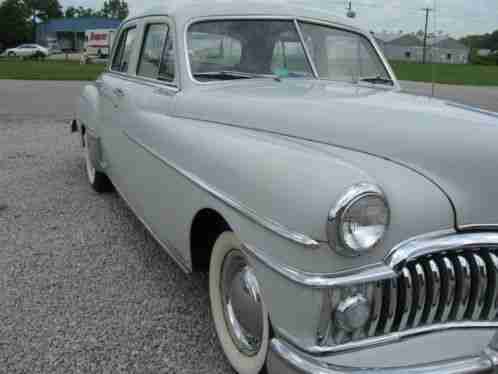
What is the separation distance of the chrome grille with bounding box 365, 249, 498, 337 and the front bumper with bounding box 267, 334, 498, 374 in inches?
5.5

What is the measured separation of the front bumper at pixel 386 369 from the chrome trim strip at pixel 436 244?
1.03ft

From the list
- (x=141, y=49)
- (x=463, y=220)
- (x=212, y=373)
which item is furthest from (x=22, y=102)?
(x=463, y=220)

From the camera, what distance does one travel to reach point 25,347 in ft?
8.43

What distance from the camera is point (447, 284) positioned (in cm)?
179

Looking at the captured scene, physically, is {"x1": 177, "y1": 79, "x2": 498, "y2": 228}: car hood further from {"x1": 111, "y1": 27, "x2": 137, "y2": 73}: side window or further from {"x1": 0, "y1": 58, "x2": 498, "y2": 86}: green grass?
{"x1": 0, "y1": 58, "x2": 498, "y2": 86}: green grass

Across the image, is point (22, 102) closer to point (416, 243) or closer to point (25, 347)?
point (25, 347)

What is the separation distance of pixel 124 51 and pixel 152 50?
100 cm

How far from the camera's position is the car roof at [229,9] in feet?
11.0

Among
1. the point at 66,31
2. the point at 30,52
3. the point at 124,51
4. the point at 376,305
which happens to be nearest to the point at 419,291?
the point at 376,305

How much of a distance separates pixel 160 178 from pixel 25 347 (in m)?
1.08

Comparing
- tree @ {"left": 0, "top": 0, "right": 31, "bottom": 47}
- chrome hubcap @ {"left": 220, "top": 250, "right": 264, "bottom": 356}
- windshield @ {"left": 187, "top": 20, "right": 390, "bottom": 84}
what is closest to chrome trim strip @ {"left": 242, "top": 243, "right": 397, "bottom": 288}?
chrome hubcap @ {"left": 220, "top": 250, "right": 264, "bottom": 356}

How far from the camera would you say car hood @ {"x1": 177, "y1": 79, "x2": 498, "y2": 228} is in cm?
189

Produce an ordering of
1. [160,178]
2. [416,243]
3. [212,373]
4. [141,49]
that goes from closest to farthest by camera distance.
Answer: [416,243]
[212,373]
[160,178]
[141,49]

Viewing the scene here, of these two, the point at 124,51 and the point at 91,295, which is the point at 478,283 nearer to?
the point at 91,295
